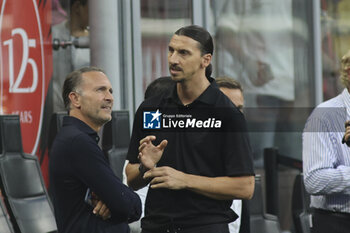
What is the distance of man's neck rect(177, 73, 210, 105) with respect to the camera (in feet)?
12.2

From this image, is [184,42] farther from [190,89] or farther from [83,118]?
[83,118]

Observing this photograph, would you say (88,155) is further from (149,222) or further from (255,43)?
(255,43)

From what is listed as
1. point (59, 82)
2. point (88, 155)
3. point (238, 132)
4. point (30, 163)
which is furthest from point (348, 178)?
point (59, 82)

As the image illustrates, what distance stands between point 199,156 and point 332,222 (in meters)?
1.15

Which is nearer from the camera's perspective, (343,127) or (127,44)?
(343,127)

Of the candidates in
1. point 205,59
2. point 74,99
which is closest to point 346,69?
point 205,59

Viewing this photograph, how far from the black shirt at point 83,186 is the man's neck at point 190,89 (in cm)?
43

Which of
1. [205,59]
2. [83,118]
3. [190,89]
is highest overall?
[205,59]

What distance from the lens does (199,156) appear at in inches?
142

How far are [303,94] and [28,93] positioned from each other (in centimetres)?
352

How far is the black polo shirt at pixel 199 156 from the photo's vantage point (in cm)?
359

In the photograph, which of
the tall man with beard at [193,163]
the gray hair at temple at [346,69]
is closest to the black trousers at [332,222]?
the gray hair at temple at [346,69]

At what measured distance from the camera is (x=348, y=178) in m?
4.41

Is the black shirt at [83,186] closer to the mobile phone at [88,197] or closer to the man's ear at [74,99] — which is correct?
the mobile phone at [88,197]
